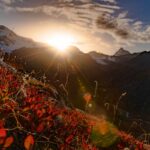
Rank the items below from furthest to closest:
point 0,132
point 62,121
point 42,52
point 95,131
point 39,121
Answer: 1. point 42,52
2. point 62,121
3. point 95,131
4. point 39,121
5. point 0,132

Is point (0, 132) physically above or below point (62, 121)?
above

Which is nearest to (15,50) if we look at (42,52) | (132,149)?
(42,52)

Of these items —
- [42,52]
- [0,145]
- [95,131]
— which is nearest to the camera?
[0,145]

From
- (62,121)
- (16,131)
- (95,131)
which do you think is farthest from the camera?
(62,121)

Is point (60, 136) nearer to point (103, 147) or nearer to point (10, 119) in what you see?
point (10, 119)

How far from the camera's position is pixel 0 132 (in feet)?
14.3

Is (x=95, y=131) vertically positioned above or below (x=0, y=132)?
below

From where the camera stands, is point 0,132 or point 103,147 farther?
point 103,147

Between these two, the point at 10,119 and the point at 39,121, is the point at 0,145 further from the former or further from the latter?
the point at 39,121

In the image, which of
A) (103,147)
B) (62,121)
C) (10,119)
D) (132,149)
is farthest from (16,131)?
(132,149)

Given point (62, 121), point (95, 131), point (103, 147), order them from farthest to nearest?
point (103, 147)
point (62, 121)
point (95, 131)

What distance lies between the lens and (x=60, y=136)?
25.7 feet

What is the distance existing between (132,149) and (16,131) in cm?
697

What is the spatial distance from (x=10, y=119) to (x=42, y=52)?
191 meters
